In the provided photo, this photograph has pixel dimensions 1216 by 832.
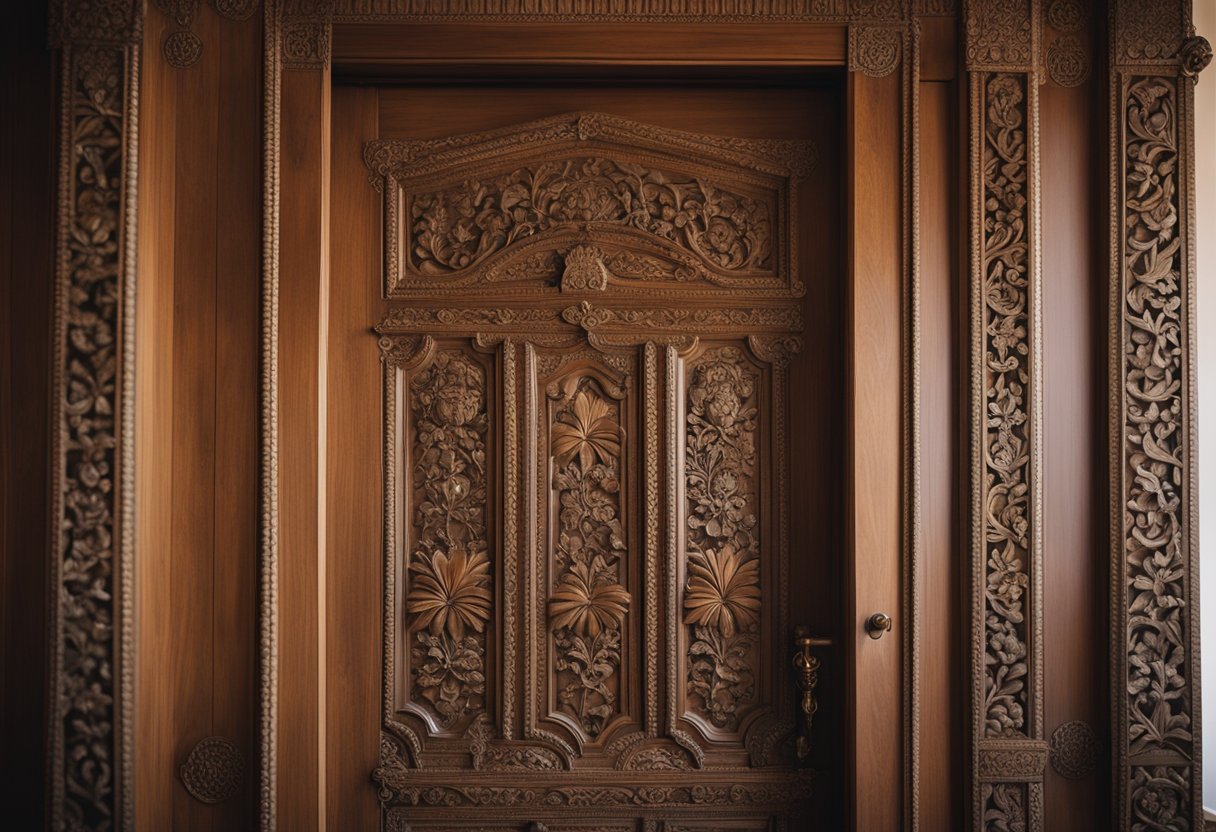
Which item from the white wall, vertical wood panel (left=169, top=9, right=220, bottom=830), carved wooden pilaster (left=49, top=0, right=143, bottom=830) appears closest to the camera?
carved wooden pilaster (left=49, top=0, right=143, bottom=830)

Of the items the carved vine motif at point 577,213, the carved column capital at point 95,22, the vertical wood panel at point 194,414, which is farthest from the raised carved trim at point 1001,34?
the carved column capital at point 95,22

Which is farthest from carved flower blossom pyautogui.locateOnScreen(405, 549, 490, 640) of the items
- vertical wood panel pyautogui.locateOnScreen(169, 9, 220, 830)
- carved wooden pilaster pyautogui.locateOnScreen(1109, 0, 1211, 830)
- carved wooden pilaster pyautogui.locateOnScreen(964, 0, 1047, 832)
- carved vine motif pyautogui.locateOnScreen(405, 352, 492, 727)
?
carved wooden pilaster pyautogui.locateOnScreen(1109, 0, 1211, 830)

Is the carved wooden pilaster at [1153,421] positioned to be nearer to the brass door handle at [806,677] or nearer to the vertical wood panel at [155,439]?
the brass door handle at [806,677]

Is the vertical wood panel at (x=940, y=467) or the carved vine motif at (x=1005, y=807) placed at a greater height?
the vertical wood panel at (x=940, y=467)

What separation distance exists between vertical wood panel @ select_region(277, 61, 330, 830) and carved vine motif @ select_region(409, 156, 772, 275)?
9.7 inches

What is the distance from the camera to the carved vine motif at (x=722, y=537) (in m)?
2.00

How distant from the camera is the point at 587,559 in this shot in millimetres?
2008

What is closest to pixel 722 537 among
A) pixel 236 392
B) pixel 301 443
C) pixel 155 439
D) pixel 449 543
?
pixel 449 543

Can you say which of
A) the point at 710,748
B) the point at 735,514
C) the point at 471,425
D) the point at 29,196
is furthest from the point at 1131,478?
the point at 29,196

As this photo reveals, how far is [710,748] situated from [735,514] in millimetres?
534

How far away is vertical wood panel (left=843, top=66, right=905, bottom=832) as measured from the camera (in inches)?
73.9

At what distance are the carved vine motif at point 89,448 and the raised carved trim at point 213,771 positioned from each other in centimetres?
15

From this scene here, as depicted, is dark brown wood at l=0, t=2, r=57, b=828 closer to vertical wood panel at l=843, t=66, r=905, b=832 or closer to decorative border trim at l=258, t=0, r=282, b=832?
decorative border trim at l=258, t=0, r=282, b=832

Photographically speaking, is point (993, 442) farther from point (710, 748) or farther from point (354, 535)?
point (354, 535)
